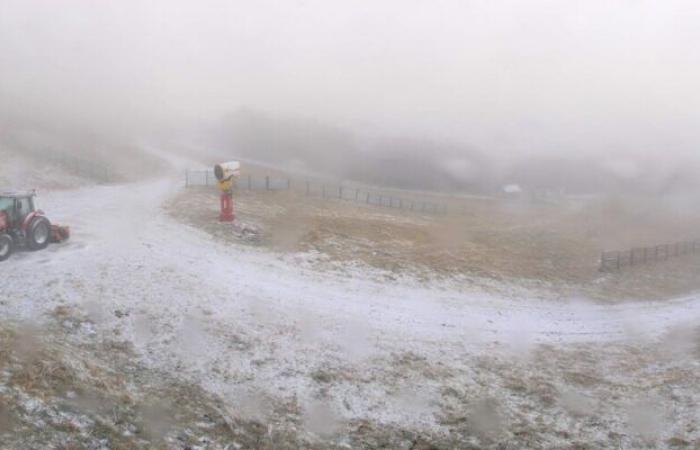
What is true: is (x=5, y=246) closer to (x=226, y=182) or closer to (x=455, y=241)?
(x=226, y=182)

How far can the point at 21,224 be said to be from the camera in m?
17.3

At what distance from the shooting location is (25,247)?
17.6 metres

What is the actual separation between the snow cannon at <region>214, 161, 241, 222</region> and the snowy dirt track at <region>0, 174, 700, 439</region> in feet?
6.23

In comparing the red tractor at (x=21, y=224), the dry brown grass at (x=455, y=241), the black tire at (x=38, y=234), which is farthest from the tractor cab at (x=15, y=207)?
the dry brown grass at (x=455, y=241)

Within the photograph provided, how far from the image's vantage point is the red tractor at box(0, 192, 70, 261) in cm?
1689

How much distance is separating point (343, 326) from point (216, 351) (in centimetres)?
354

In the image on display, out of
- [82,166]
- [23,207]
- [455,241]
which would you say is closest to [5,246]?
[23,207]

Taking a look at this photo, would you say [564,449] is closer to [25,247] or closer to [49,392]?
[49,392]

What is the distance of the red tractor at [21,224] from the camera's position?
16888 millimetres

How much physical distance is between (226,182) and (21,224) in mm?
7351

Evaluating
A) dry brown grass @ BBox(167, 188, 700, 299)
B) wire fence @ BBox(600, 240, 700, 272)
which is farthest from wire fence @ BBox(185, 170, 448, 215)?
wire fence @ BBox(600, 240, 700, 272)

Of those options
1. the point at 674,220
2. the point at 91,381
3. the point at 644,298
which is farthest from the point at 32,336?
the point at 674,220

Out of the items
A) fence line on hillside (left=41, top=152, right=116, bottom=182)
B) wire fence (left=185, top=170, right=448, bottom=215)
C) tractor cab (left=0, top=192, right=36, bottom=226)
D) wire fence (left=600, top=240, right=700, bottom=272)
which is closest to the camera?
tractor cab (left=0, top=192, right=36, bottom=226)

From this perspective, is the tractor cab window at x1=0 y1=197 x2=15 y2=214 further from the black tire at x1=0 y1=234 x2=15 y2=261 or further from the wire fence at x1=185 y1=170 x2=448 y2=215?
the wire fence at x1=185 y1=170 x2=448 y2=215
